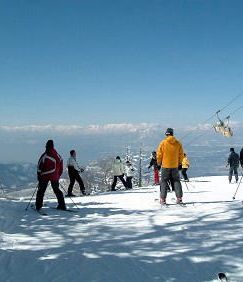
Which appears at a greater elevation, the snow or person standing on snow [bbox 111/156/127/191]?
person standing on snow [bbox 111/156/127/191]

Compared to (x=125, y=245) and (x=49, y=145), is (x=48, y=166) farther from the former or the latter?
(x=125, y=245)

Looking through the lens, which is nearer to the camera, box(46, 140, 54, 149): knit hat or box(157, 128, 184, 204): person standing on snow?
box(46, 140, 54, 149): knit hat

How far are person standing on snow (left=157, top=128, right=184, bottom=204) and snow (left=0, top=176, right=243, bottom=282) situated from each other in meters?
0.85

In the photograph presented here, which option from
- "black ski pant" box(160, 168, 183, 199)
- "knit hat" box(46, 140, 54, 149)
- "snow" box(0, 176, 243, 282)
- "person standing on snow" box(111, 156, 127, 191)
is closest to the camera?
"snow" box(0, 176, 243, 282)

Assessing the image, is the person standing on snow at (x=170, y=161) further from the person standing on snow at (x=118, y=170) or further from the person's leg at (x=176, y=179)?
the person standing on snow at (x=118, y=170)

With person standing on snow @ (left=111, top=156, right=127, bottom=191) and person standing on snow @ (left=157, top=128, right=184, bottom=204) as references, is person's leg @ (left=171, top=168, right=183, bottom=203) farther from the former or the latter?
person standing on snow @ (left=111, top=156, right=127, bottom=191)

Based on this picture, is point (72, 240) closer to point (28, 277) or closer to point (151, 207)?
point (28, 277)

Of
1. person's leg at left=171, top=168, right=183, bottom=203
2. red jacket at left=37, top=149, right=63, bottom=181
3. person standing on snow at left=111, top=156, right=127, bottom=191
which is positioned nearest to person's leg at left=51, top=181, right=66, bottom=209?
red jacket at left=37, top=149, right=63, bottom=181

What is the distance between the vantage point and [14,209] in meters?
14.5

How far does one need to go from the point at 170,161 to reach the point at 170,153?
25cm

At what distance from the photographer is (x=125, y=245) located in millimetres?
8766

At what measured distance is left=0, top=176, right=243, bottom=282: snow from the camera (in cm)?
702

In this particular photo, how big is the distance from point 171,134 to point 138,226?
4409 millimetres

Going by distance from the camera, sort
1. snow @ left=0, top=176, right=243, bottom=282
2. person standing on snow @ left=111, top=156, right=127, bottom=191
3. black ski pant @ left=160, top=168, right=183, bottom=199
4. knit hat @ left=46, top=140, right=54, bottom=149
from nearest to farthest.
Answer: snow @ left=0, top=176, right=243, bottom=282 < knit hat @ left=46, top=140, right=54, bottom=149 < black ski pant @ left=160, top=168, right=183, bottom=199 < person standing on snow @ left=111, top=156, right=127, bottom=191
